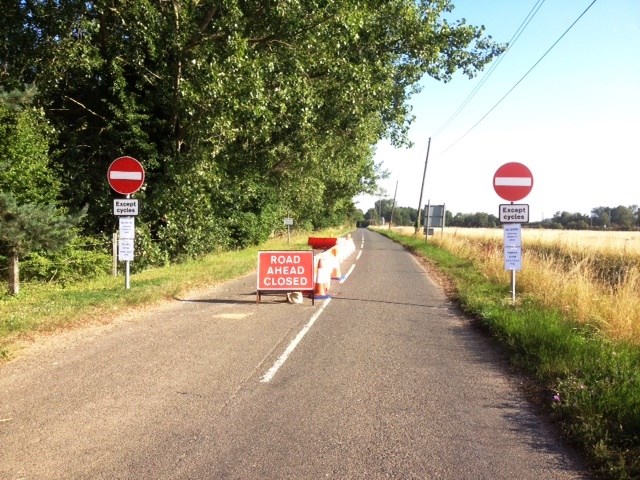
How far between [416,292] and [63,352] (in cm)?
898

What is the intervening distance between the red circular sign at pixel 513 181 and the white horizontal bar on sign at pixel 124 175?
7.53 metres

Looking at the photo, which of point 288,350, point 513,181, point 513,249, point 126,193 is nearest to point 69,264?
point 126,193

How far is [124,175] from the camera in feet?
37.6

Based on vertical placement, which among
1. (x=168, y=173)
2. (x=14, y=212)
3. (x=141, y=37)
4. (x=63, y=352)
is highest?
(x=141, y=37)

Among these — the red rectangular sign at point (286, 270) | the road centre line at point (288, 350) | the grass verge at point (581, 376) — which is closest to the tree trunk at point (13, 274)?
the red rectangular sign at point (286, 270)

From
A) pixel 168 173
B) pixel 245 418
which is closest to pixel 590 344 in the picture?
pixel 245 418

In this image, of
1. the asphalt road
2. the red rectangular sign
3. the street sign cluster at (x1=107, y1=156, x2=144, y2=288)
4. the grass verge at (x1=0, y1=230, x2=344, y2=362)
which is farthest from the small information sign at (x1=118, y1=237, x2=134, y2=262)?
the asphalt road

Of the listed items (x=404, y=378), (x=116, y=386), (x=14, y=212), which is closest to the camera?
(x=116, y=386)

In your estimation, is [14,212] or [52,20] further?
[52,20]

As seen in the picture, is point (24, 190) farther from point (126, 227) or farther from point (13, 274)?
point (126, 227)

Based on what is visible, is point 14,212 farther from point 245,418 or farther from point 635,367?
point 635,367

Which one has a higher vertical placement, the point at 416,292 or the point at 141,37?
the point at 141,37

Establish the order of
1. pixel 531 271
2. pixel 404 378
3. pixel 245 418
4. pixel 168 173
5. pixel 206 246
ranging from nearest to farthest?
pixel 245 418, pixel 404 378, pixel 531 271, pixel 168 173, pixel 206 246

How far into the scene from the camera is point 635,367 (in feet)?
18.5
